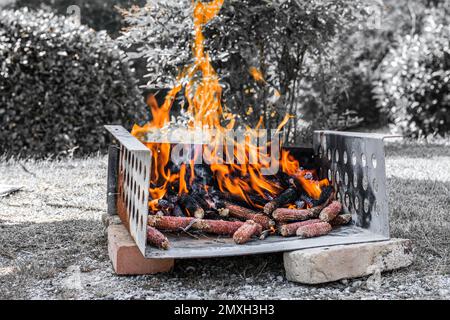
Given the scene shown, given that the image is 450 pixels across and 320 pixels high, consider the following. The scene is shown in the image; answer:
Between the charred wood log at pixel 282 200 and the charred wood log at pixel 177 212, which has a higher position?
the charred wood log at pixel 282 200

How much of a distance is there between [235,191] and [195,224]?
0.44 meters

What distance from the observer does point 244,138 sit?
12.8ft

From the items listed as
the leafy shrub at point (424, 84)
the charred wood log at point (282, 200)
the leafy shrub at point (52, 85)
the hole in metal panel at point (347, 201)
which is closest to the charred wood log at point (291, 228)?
the charred wood log at point (282, 200)

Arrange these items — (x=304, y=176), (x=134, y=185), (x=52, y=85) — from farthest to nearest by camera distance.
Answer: (x=52, y=85) → (x=304, y=176) → (x=134, y=185)

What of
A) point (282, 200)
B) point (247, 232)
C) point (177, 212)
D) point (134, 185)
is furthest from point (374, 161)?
point (134, 185)

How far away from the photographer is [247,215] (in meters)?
3.46

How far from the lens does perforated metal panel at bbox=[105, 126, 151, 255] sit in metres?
2.78

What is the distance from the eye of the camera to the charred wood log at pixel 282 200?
348cm

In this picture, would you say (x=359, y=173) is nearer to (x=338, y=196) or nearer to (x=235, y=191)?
(x=338, y=196)

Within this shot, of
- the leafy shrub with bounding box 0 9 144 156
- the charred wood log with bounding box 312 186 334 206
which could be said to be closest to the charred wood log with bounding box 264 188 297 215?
the charred wood log with bounding box 312 186 334 206

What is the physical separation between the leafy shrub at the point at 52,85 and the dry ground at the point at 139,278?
2.03m

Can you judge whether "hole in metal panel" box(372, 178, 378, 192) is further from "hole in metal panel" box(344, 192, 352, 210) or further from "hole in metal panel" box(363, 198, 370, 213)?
"hole in metal panel" box(344, 192, 352, 210)

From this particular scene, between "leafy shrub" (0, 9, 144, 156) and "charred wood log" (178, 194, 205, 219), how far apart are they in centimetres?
416

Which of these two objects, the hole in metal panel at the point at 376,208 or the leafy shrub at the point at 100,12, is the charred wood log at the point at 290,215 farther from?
the leafy shrub at the point at 100,12
